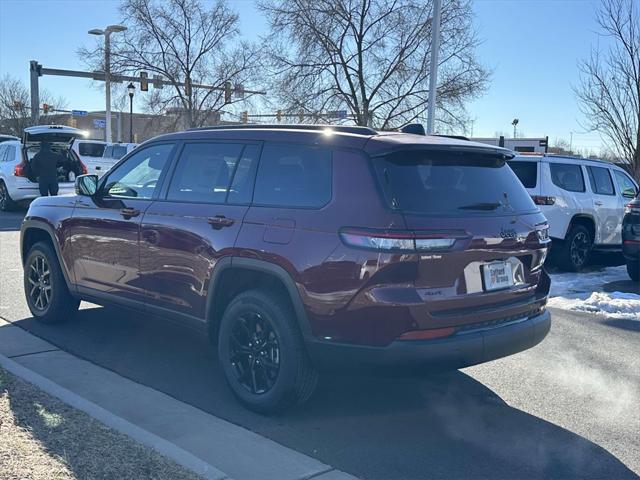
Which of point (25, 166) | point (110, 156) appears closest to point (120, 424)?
point (25, 166)

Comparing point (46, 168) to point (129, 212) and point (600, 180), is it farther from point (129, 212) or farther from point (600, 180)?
point (600, 180)

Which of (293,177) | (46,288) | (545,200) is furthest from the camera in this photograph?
(545,200)

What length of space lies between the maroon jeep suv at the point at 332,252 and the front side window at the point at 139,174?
59mm

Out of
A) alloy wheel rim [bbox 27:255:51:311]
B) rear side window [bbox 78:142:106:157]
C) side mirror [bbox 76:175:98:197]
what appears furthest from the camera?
rear side window [bbox 78:142:106:157]

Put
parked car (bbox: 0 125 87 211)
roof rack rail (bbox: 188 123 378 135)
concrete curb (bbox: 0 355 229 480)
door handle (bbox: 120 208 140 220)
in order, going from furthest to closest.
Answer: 1. parked car (bbox: 0 125 87 211)
2. door handle (bbox: 120 208 140 220)
3. roof rack rail (bbox: 188 123 378 135)
4. concrete curb (bbox: 0 355 229 480)

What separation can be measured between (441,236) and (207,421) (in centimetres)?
192

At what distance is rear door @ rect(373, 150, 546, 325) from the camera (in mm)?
3778

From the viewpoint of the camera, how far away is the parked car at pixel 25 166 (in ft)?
50.0

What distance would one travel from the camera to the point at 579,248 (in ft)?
35.2

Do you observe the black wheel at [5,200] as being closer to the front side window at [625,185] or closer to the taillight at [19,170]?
the taillight at [19,170]

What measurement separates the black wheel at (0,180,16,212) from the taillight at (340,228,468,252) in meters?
15.2

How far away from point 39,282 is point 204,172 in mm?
2684

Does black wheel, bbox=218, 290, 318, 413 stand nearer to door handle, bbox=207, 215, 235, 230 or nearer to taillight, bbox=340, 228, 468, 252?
door handle, bbox=207, 215, 235, 230

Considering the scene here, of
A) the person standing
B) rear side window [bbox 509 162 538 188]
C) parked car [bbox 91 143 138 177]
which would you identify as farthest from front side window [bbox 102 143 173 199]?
parked car [bbox 91 143 138 177]
